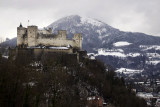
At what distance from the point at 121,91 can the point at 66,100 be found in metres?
25.1

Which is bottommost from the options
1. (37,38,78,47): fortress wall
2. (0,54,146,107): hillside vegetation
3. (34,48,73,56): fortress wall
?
(0,54,146,107): hillside vegetation

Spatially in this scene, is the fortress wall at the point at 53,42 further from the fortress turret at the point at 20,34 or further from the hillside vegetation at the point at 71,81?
the hillside vegetation at the point at 71,81

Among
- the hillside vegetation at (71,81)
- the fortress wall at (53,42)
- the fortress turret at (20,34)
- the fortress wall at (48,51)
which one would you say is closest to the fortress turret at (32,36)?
the fortress wall at (53,42)

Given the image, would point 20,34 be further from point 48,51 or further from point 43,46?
point 48,51

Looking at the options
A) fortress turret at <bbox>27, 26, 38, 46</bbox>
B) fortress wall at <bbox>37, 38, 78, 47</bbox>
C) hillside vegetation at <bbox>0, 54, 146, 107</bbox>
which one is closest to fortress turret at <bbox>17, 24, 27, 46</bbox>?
fortress turret at <bbox>27, 26, 38, 46</bbox>

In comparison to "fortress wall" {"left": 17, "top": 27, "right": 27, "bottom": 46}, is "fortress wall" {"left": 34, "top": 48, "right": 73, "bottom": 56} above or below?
below

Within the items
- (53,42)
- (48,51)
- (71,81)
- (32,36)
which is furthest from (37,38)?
(71,81)

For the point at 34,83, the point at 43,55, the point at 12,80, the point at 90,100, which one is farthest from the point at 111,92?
the point at 12,80

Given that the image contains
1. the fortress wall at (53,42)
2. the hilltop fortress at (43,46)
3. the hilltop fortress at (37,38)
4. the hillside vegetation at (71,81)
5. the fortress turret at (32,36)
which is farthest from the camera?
the fortress wall at (53,42)

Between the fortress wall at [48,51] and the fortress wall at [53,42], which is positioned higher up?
the fortress wall at [53,42]

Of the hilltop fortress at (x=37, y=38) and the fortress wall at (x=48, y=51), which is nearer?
the fortress wall at (x=48, y=51)

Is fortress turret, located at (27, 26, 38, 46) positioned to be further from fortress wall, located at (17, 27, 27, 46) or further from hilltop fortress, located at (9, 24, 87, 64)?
fortress wall, located at (17, 27, 27, 46)

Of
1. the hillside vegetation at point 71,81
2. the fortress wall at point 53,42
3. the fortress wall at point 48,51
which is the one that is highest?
the fortress wall at point 53,42

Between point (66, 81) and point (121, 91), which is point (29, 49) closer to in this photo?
point (66, 81)
